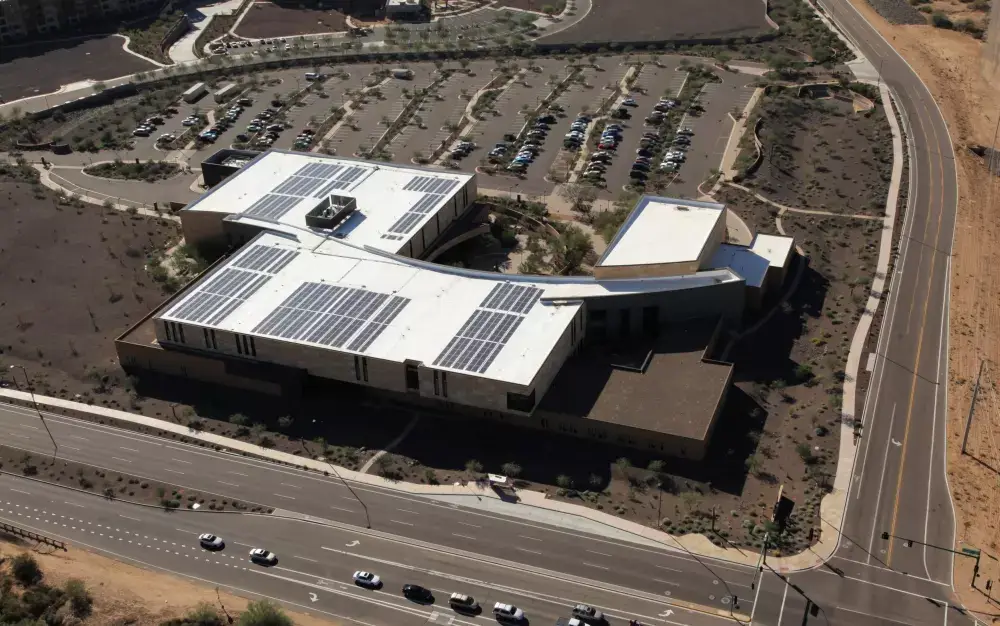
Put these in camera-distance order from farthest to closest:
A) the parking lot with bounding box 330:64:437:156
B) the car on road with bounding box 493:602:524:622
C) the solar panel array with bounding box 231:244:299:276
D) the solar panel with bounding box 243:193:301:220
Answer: the parking lot with bounding box 330:64:437:156 → the solar panel with bounding box 243:193:301:220 → the solar panel array with bounding box 231:244:299:276 → the car on road with bounding box 493:602:524:622

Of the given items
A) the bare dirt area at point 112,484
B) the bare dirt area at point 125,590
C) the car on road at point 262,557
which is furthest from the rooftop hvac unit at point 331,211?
the bare dirt area at point 125,590

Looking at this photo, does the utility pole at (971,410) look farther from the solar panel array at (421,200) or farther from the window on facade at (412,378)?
the solar panel array at (421,200)

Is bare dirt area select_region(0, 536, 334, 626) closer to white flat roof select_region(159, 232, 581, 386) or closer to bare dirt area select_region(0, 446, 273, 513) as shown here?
bare dirt area select_region(0, 446, 273, 513)

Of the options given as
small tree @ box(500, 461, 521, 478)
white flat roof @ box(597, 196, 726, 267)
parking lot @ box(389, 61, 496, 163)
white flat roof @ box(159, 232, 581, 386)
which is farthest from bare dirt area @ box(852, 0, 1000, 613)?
parking lot @ box(389, 61, 496, 163)

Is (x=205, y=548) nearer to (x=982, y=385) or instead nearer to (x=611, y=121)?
(x=982, y=385)


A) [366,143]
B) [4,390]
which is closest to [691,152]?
Answer: [366,143]

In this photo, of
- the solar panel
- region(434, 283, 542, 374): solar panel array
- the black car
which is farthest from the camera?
the solar panel
